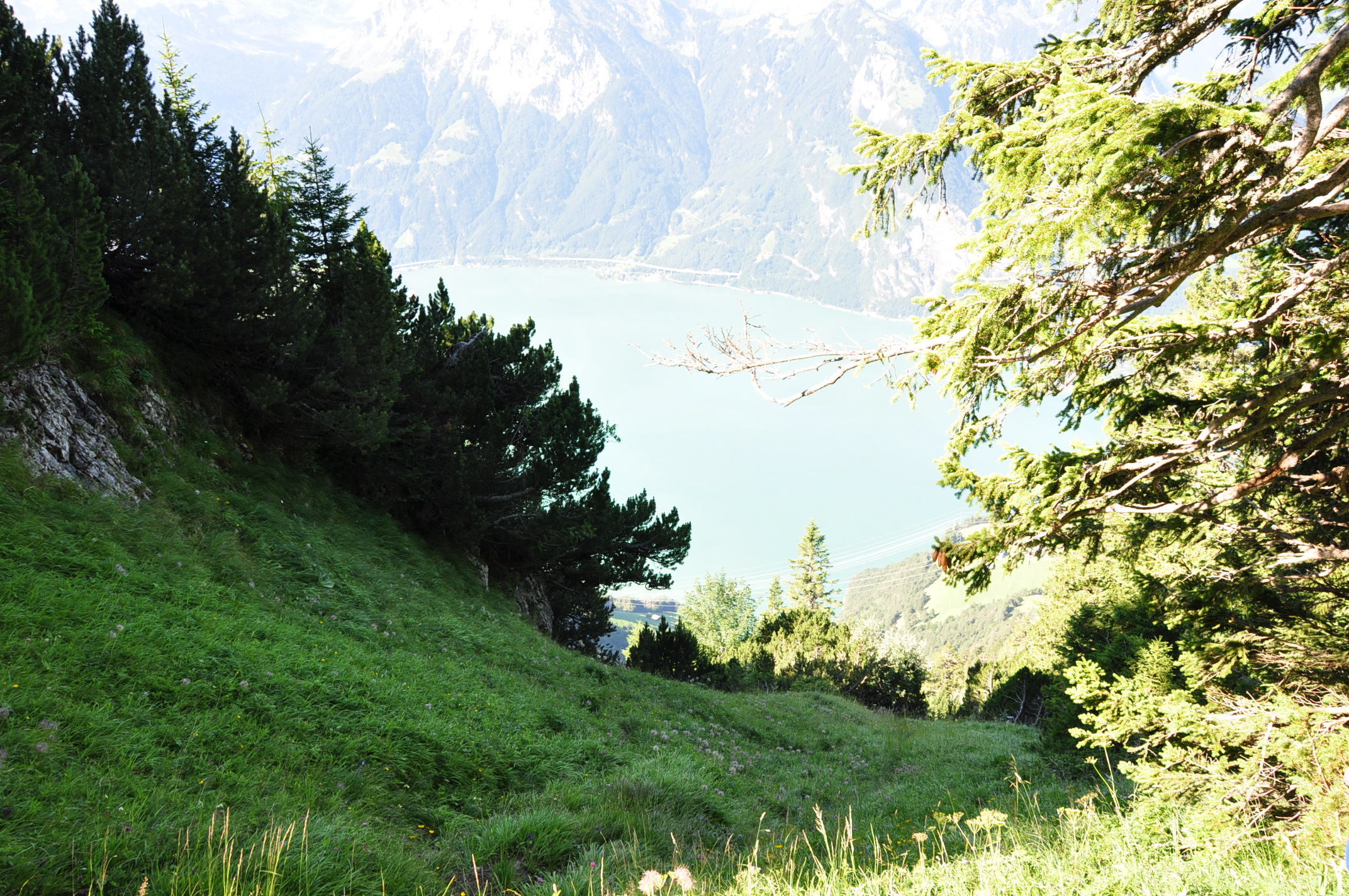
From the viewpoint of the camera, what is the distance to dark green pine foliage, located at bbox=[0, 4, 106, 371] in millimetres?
7340

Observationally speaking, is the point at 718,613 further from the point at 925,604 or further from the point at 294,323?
the point at 925,604

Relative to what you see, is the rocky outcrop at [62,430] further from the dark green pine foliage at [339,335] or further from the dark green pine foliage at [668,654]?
the dark green pine foliage at [668,654]

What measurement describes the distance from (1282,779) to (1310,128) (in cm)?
389

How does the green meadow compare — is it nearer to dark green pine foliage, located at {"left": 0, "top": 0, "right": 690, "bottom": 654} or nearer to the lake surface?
dark green pine foliage, located at {"left": 0, "top": 0, "right": 690, "bottom": 654}

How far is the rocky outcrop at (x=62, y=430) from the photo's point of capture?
27.2ft

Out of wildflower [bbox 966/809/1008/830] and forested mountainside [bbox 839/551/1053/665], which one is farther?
forested mountainside [bbox 839/551/1053/665]

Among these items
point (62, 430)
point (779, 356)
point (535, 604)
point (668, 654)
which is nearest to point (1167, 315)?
point (779, 356)

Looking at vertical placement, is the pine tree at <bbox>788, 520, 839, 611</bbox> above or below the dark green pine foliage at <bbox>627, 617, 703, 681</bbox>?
above

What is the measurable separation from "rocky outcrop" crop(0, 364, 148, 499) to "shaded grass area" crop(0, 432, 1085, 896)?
17.0 inches

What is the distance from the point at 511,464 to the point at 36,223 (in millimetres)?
11427

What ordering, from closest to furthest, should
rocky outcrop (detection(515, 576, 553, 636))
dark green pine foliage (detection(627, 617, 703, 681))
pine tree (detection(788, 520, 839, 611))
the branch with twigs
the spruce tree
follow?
the spruce tree < the branch with twigs < rocky outcrop (detection(515, 576, 553, 636)) < dark green pine foliage (detection(627, 617, 703, 681)) < pine tree (detection(788, 520, 839, 611))

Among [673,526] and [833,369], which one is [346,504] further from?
[833,369]

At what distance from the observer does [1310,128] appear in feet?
9.86

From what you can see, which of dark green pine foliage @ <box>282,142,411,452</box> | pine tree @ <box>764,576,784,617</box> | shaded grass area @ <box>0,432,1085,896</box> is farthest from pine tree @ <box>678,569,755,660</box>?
shaded grass area @ <box>0,432,1085,896</box>
